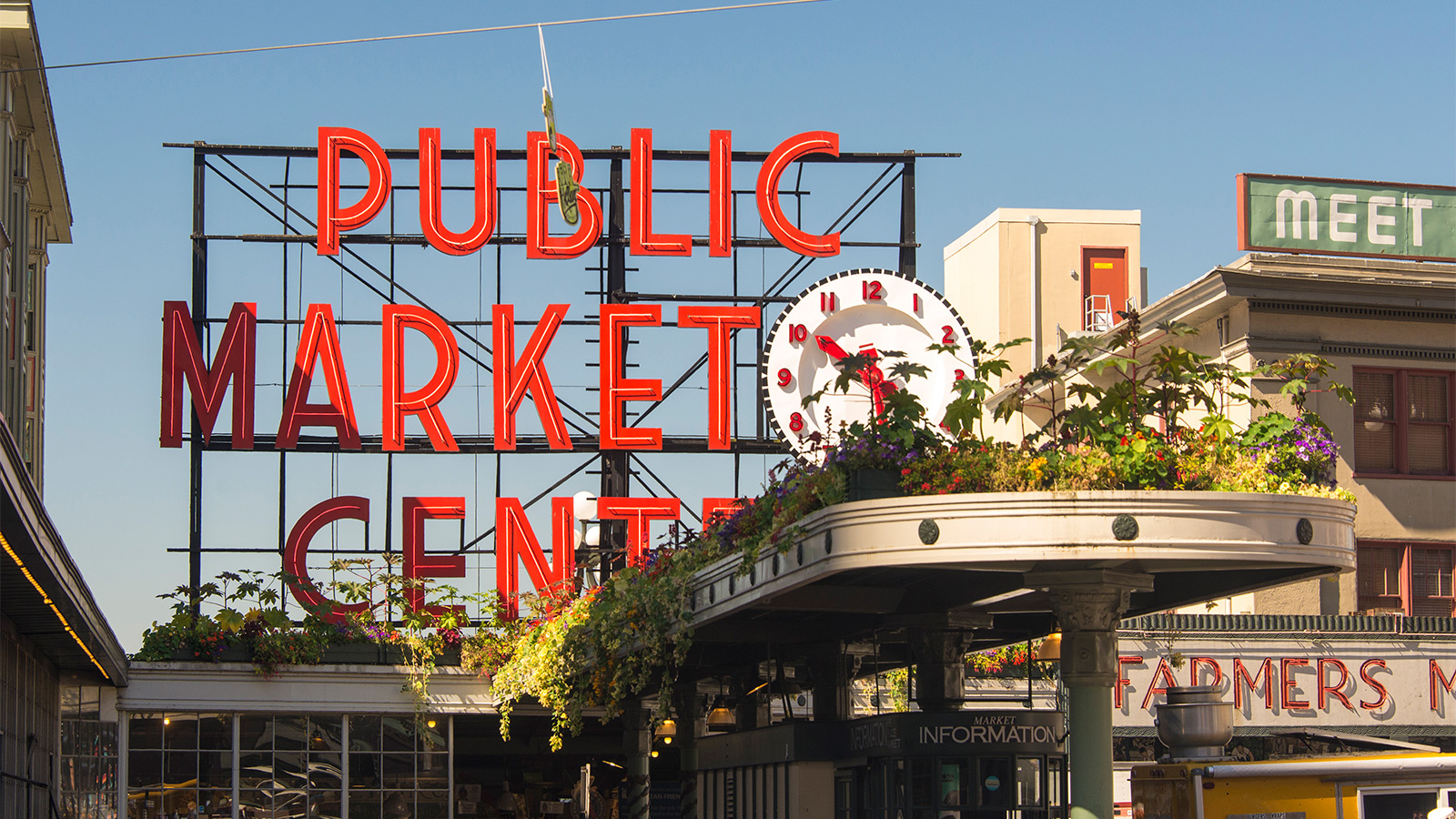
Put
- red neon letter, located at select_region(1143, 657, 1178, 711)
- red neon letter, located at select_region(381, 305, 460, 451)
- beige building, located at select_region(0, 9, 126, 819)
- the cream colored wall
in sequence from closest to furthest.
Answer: beige building, located at select_region(0, 9, 126, 819) → red neon letter, located at select_region(1143, 657, 1178, 711) → red neon letter, located at select_region(381, 305, 460, 451) → the cream colored wall

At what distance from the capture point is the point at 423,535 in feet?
114

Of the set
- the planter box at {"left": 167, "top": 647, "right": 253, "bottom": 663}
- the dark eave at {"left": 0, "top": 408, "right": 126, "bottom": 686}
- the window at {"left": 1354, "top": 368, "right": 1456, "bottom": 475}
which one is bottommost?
the planter box at {"left": 167, "top": 647, "right": 253, "bottom": 663}

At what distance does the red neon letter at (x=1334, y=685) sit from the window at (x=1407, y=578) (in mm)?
1612

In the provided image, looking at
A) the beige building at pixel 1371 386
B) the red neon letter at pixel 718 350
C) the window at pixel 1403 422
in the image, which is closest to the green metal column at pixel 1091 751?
the beige building at pixel 1371 386

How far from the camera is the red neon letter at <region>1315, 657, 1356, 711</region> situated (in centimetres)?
2894

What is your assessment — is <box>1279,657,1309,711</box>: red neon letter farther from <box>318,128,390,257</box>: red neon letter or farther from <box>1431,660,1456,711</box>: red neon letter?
<box>318,128,390,257</box>: red neon letter

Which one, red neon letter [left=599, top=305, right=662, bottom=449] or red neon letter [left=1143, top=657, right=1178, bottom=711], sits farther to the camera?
red neon letter [left=599, top=305, right=662, bottom=449]

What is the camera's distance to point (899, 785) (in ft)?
64.5

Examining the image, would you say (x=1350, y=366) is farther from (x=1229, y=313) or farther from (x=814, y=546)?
(x=814, y=546)

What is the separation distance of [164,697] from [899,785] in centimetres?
1428

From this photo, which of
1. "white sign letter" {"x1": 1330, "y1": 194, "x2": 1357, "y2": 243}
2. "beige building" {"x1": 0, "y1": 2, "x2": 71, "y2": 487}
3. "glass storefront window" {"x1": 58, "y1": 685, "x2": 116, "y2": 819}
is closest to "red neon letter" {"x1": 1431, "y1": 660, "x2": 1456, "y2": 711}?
"white sign letter" {"x1": 1330, "y1": 194, "x2": 1357, "y2": 243}

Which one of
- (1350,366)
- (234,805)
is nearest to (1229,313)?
(1350,366)

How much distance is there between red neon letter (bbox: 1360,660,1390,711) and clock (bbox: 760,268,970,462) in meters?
10.2

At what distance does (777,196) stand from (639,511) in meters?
8.25
